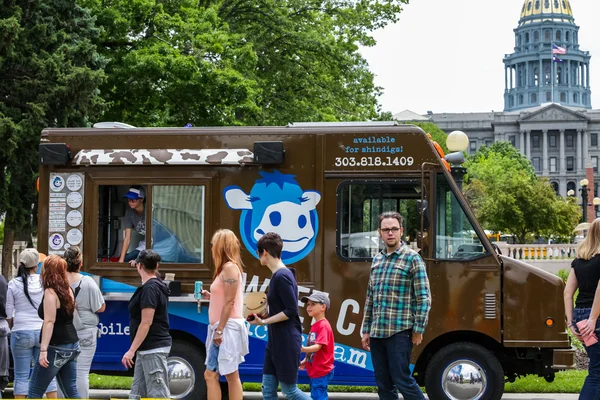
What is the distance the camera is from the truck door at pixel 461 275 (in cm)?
926

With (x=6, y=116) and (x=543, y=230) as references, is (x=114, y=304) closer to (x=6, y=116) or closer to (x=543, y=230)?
(x=6, y=116)

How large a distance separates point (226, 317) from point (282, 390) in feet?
2.59

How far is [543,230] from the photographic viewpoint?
57344 millimetres

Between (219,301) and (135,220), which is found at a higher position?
(135,220)

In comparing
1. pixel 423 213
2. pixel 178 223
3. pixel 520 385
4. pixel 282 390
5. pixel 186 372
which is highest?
pixel 423 213

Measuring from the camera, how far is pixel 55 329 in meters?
7.69

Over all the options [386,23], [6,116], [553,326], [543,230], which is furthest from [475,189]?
[553,326]

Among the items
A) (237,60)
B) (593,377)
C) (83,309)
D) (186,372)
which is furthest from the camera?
(237,60)

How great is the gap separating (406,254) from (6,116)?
13703 mm

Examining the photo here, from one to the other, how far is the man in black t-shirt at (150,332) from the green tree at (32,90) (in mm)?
11620

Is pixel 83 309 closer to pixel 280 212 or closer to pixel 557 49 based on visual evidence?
pixel 280 212

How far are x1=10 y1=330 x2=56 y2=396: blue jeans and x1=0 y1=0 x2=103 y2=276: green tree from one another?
10.2 m

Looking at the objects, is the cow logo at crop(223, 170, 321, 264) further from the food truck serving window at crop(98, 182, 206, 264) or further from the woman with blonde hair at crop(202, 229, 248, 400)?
the woman with blonde hair at crop(202, 229, 248, 400)

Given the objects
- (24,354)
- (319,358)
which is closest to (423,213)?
(319,358)
